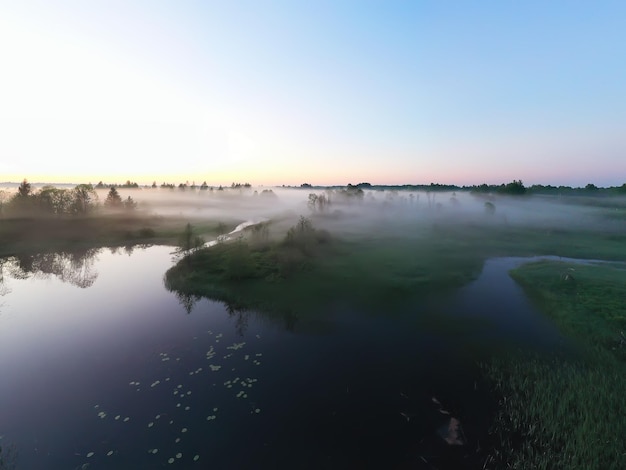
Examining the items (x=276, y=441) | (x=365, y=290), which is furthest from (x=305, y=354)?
(x=365, y=290)

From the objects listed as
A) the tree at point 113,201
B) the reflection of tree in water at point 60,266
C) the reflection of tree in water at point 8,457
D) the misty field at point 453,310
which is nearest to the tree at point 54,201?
the misty field at point 453,310

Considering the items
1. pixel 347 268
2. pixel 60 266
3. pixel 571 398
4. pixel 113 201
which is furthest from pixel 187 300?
pixel 113 201

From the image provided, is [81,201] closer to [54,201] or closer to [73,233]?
[54,201]

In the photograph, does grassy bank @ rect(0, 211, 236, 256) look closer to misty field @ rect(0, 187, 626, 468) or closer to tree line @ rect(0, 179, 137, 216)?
misty field @ rect(0, 187, 626, 468)

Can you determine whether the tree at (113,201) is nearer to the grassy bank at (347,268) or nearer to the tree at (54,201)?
the tree at (54,201)

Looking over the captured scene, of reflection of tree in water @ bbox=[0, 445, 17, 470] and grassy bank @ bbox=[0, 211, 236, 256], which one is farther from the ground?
grassy bank @ bbox=[0, 211, 236, 256]

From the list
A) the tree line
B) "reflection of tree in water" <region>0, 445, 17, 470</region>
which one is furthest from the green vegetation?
the tree line

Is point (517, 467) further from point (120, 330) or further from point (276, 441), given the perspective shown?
point (120, 330)
